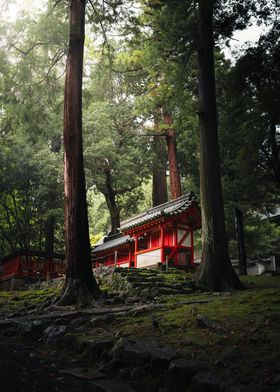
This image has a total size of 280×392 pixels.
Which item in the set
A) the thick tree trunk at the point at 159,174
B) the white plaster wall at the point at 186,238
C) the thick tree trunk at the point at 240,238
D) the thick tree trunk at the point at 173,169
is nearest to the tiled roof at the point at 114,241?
the white plaster wall at the point at 186,238

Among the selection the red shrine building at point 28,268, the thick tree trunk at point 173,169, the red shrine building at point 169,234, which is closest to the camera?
the red shrine building at point 169,234

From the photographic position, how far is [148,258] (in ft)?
58.3

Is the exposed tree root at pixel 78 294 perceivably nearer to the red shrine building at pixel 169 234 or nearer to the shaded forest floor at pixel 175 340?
the shaded forest floor at pixel 175 340

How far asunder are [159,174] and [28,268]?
11.2m

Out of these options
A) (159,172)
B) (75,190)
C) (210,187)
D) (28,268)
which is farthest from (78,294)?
(159,172)

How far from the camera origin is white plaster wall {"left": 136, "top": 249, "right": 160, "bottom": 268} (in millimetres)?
17234

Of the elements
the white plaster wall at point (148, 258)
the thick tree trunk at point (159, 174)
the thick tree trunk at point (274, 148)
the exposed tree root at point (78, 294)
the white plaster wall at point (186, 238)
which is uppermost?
the thick tree trunk at point (159, 174)

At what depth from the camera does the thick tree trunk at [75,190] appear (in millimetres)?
8578

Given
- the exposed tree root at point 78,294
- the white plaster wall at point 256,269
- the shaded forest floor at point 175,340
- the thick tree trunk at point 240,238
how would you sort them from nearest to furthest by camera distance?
the shaded forest floor at point 175,340 → the exposed tree root at point 78,294 → the thick tree trunk at point 240,238 → the white plaster wall at point 256,269

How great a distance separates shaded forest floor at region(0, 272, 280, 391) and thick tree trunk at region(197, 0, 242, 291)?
11.4ft

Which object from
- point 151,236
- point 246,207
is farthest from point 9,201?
point 246,207

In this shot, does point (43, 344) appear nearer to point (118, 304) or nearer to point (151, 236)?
point (118, 304)

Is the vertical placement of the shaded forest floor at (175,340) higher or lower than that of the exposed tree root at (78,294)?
lower

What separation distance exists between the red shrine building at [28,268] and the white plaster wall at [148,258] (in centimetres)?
A: 681
